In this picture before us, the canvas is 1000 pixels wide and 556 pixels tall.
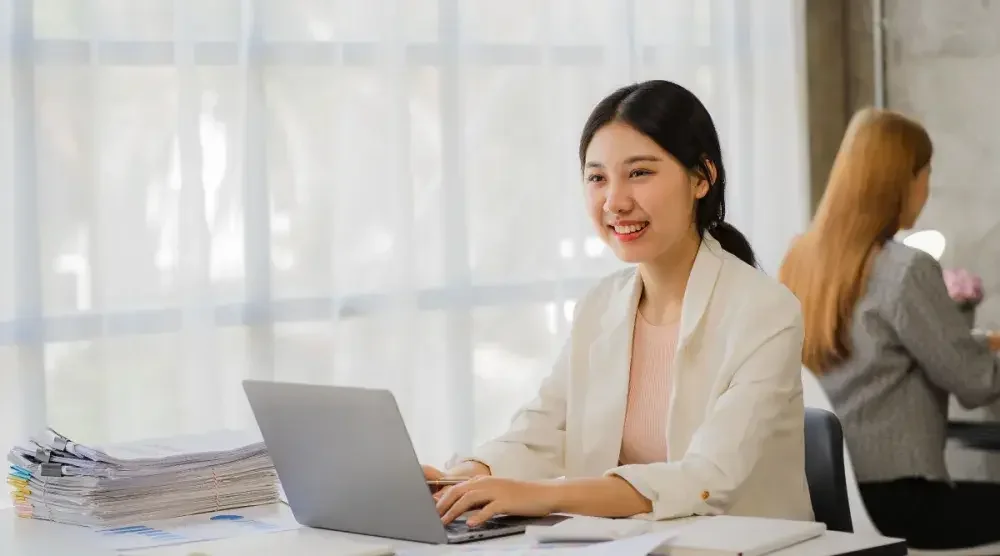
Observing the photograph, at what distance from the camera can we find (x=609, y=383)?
203 cm

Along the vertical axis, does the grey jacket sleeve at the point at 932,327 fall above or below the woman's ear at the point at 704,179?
below

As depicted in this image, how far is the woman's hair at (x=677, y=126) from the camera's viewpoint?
76.1 inches

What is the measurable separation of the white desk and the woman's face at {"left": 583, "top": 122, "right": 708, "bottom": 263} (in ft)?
1.70

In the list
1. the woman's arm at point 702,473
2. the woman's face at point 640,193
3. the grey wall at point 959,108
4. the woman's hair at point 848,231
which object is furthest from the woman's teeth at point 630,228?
the grey wall at point 959,108

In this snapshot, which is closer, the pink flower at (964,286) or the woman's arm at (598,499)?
the woman's arm at (598,499)

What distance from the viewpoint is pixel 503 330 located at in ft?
11.2

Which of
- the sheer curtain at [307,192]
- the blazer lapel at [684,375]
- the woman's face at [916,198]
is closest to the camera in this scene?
the blazer lapel at [684,375]

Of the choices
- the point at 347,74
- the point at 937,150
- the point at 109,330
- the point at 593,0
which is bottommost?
the point at 109,330

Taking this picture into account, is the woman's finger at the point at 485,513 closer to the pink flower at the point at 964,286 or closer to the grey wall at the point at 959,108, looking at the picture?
the grey wall at the point at 959,108

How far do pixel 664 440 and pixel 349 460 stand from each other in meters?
0.61

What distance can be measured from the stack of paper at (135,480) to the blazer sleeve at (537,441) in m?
0.35

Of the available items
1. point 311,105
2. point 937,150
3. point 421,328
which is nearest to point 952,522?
point 937,150

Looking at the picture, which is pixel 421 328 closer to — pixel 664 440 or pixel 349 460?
pixel 664 440

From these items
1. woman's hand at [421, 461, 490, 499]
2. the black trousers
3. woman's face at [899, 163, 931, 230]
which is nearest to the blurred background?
the black trousers
